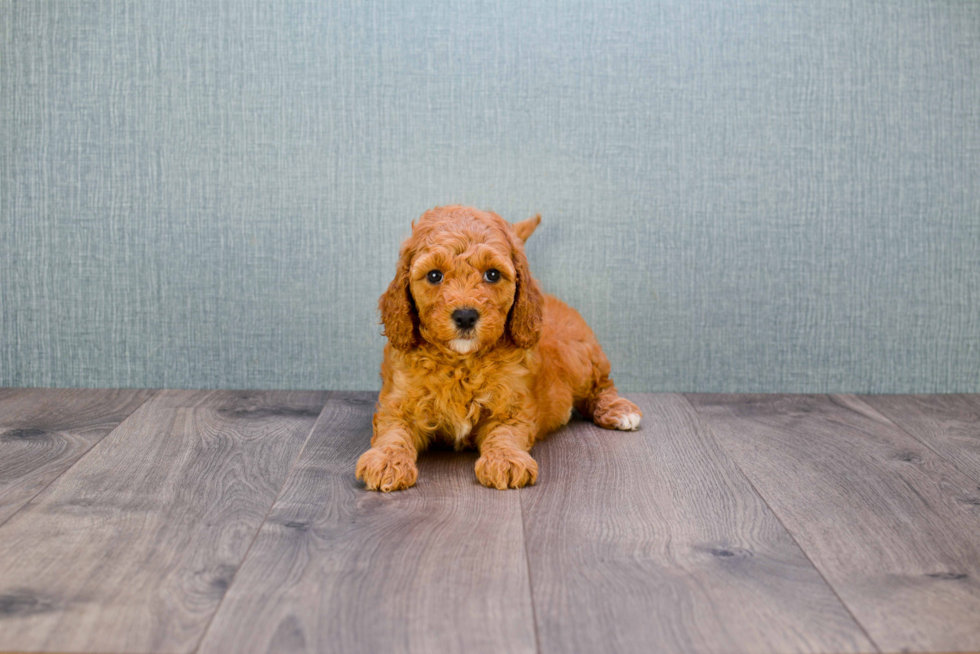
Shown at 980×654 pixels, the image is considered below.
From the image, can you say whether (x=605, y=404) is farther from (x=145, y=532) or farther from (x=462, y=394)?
(x=145, y=532)

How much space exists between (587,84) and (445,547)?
173 cm

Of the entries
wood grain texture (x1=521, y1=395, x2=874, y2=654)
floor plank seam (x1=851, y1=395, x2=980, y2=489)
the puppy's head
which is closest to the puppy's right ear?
the puppy's head

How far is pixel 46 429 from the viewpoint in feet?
8.09

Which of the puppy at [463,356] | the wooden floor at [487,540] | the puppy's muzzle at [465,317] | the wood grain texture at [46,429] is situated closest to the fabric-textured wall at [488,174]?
the wood grain texture at [46,429]

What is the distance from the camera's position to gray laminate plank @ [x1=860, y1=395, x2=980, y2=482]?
2.36 meters

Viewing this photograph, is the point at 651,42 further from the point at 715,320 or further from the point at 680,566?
the point at 680,566

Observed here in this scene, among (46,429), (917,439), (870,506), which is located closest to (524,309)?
(870,506)

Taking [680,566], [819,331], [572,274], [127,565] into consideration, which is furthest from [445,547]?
[819,331]

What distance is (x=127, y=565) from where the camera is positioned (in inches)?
62.2

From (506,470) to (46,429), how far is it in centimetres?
138

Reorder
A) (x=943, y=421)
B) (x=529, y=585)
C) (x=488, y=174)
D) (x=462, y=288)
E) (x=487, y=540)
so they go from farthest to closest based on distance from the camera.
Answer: (x=488, y=174)
(x=943, y=421)
(x=462, y=288)
(x=487, y=540)
(x=529, y=585)

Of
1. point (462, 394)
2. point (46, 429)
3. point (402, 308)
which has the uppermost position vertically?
point (402, 308)

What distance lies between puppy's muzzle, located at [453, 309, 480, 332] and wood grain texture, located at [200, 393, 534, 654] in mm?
377

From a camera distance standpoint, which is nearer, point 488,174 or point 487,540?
point 487,540
